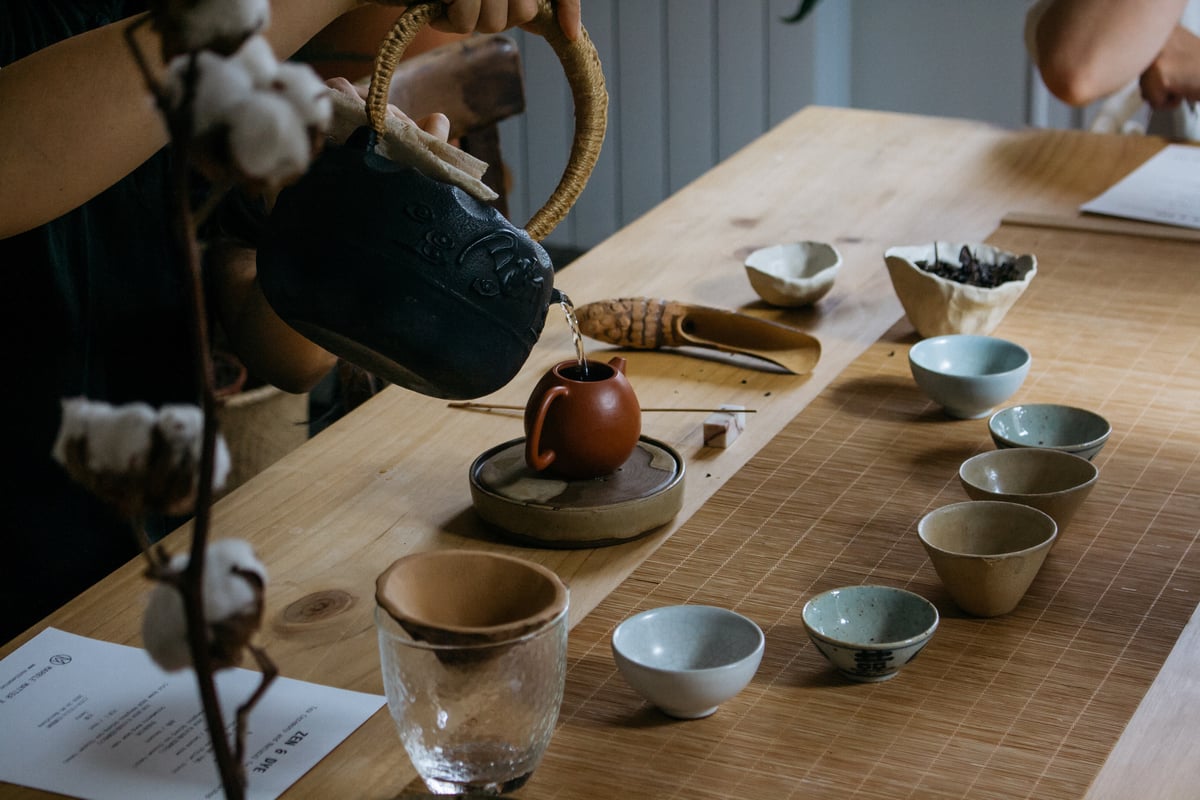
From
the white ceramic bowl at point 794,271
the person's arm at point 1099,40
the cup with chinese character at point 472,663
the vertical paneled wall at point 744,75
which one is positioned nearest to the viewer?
the cup with chinese character at point 472,663

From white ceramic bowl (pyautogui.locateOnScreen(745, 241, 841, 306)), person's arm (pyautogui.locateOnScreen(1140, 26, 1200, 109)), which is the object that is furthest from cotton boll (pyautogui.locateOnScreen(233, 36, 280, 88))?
person's arm (pyautogui.locateOnScreen(1140, 26, 1200, 109))

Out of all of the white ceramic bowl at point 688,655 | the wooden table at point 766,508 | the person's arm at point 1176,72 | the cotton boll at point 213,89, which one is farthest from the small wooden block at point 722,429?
the person's arm at point 1176,72

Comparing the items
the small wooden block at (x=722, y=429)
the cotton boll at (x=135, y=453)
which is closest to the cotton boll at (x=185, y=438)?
the cotton boll at (x=135, y=453)

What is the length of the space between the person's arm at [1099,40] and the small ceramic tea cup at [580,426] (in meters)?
1.29

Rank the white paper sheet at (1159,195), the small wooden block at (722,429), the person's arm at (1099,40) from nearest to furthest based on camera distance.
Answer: the small wooden block at (722,429) < the white paper sheet at (1159,195) < the person's arm at (1099,40)

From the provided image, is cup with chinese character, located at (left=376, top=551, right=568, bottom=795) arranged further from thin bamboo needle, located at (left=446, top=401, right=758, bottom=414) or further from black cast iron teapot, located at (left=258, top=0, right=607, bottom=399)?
thin bamboo needle, located at (left=446, top=401, right=758, bottom=414)

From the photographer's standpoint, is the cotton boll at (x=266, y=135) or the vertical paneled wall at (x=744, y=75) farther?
the vertical paneled wall at (x=744, y=75)

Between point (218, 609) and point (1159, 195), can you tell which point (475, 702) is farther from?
point (1159, 195)

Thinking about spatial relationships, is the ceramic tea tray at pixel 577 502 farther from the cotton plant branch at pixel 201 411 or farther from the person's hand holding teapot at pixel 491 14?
the cotton plant branch at pixel 201 411

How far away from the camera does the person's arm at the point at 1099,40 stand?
2053mm

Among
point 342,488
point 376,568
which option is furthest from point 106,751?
point 342,488

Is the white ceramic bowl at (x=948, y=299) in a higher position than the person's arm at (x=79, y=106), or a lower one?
lower

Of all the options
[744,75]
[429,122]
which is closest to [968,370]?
[429,122]

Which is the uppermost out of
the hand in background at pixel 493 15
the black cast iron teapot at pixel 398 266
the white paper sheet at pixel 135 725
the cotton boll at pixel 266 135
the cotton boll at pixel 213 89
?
the cotton boll at pixel 213 89
